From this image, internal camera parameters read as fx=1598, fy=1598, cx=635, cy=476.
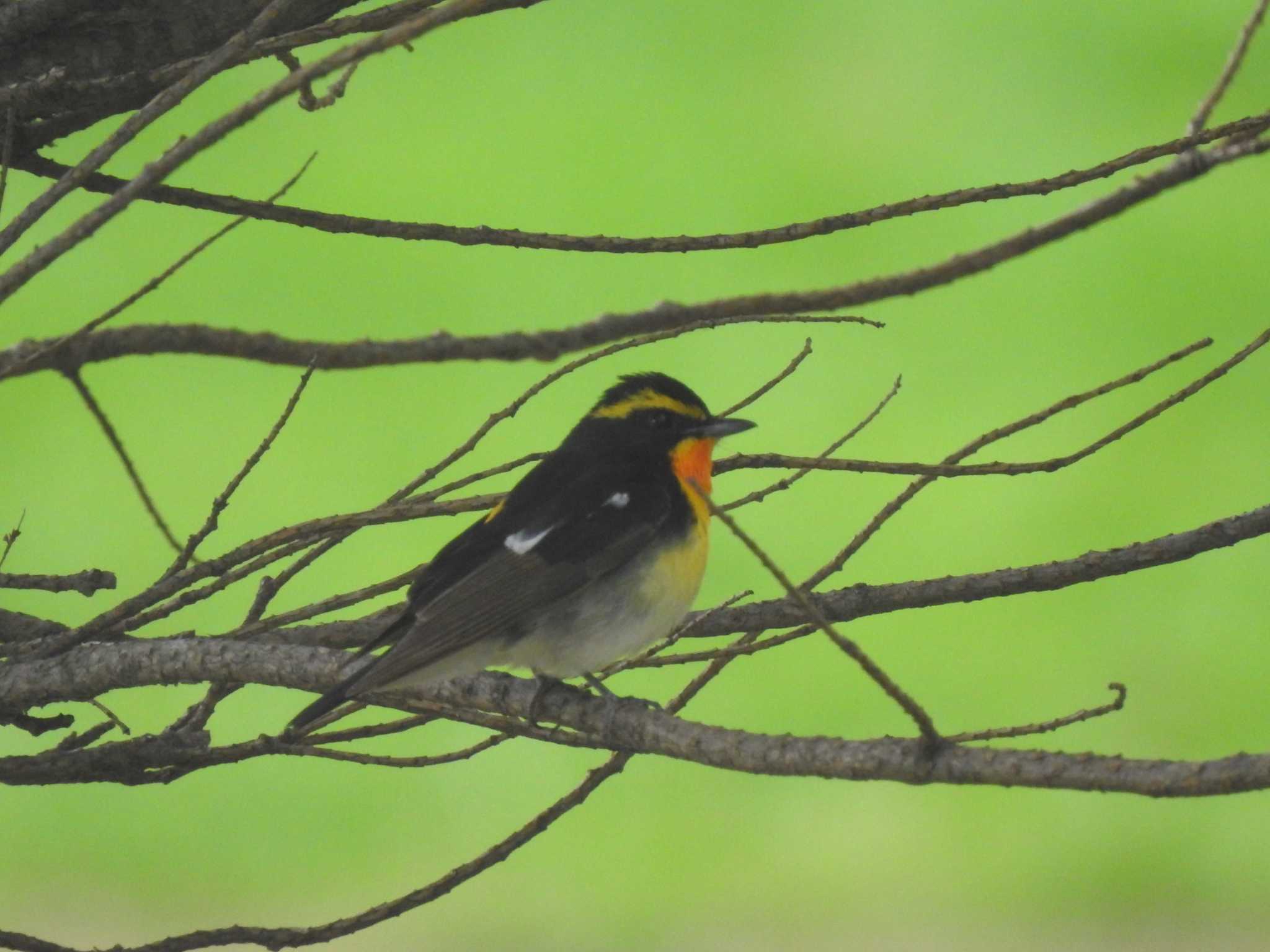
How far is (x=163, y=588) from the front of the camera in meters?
2.09

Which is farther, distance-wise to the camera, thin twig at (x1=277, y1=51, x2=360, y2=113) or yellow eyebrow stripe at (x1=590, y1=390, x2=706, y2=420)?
yellow eyebrow stripe at (x1=590, y1=390, x2=706, y2=420)

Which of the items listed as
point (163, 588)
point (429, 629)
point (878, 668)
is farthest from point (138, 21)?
point (878, 668)

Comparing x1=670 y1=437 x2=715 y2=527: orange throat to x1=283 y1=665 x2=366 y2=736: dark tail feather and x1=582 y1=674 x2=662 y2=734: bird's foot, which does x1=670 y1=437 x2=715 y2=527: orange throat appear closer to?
x1=582 y1=674 x2=662 y2=734: bird's foot

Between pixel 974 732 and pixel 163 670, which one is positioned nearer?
pixel 974 732

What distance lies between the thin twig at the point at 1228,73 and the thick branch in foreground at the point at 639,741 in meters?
0.69

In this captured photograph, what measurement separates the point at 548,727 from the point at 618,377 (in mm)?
1350

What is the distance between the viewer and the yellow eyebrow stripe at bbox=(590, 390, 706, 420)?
3.14 m

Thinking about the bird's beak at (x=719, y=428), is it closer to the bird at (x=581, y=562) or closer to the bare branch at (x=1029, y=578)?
the bird at (x=581, y=562)

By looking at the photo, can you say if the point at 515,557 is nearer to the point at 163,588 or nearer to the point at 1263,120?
the point at 163,588

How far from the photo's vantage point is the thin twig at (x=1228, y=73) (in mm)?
1669

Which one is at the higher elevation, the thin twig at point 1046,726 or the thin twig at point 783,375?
the thin twig at point 783,375

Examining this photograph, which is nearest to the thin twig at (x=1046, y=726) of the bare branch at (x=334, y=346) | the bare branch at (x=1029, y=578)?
the bare branch at (x=1029, y=578)

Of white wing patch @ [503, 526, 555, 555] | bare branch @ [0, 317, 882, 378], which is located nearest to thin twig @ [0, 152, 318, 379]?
bare branch @ [0, 317, 882, 378]

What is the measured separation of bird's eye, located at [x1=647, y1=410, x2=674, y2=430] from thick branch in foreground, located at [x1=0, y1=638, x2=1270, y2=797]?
659mm
